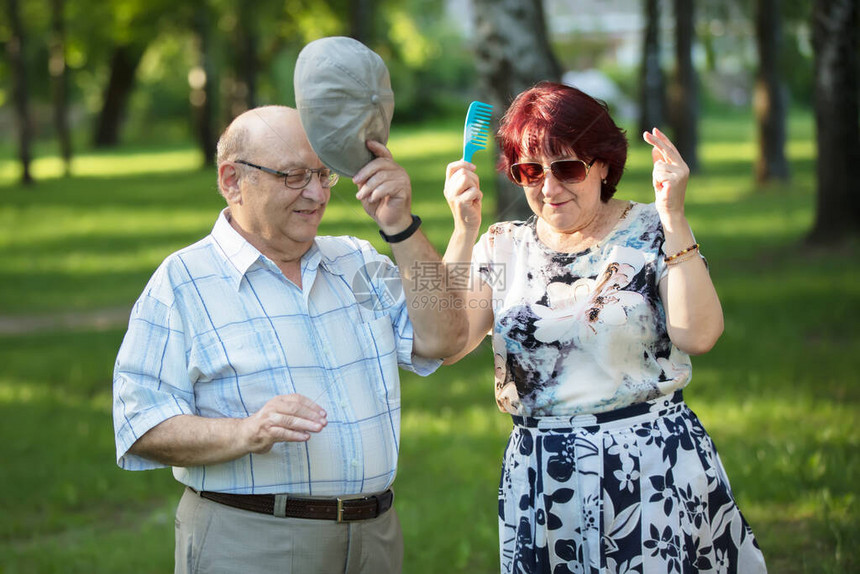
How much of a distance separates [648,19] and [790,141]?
25.7ft

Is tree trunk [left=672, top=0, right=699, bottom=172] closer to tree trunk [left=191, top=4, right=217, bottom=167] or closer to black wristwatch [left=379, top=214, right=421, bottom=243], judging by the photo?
tree trunk [left=191, top=4, right=217, bottom=167]

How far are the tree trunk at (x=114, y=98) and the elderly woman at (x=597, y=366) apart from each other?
4216cm

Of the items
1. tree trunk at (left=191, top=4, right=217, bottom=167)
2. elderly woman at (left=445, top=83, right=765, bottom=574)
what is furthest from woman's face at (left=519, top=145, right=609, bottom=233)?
tree trunk at (left=191, top=4, right=217, bottom=167)

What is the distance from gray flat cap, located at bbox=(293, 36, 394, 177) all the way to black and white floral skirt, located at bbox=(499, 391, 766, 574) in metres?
1.07

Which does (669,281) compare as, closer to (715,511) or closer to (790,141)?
(715,511)

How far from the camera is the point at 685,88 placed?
21922 millimetres

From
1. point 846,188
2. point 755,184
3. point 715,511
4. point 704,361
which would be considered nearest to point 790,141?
point 755,184

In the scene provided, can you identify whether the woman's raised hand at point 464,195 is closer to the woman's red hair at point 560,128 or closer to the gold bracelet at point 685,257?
the woman's red hair at point 560,128

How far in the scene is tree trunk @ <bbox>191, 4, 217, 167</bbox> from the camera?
29.4 metres

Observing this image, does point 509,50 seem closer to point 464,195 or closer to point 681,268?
point 464,195

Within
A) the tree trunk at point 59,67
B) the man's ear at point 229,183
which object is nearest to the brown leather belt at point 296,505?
the man's ear at point 229,183

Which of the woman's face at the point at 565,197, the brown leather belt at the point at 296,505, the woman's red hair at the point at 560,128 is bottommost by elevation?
the brown leather belt at the point at 296,505

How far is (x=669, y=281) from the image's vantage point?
9.55 feet

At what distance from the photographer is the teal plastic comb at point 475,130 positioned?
3.00 meters
